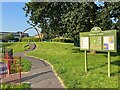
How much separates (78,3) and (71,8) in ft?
3.58

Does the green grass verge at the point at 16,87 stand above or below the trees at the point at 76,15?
below

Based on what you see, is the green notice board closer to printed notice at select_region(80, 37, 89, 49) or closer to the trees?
printed notice at select_region(80, 37, 89, 49)

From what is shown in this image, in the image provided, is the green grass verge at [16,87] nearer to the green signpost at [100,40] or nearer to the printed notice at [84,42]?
the green signpost at [100,40]

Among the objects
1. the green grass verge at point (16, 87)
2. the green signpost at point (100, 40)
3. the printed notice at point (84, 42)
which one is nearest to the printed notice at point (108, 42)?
the green signpost at point (100, 40)

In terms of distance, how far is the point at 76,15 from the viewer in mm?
19062

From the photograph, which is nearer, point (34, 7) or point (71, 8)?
point (71, 8)

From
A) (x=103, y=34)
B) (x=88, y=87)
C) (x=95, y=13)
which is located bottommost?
(x=88, y=87)

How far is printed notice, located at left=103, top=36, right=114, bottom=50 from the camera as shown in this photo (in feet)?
37.4

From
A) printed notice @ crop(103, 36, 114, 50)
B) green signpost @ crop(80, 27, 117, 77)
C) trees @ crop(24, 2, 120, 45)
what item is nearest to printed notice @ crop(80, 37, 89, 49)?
green signpost @ crop(80, 27, 117, 77)

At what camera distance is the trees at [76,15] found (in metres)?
19.2

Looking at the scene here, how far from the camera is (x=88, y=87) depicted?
30.2ft

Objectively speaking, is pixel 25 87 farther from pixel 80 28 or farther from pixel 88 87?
pixel 80 28

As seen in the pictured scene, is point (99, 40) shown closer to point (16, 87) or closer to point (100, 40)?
point (100, 40)

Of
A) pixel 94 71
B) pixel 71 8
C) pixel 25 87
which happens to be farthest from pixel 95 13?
pixel 25 87
